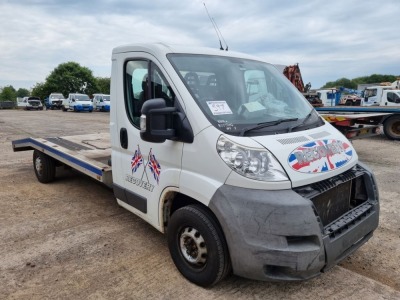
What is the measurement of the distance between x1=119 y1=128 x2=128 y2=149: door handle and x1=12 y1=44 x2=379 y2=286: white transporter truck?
0.01m

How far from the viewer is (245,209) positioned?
2.47 meters

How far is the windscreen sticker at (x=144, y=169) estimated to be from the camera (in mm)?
3207

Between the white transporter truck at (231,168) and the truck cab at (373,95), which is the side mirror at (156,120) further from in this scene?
the truck cab at (373,95)

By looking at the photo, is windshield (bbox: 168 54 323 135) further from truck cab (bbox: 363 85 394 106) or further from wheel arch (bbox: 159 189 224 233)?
truck cab (bbox: 363 85 394 106)

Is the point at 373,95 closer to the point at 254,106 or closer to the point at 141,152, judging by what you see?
the point at 254,106

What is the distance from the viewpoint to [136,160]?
11.4ft

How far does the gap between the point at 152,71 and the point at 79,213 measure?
250cm

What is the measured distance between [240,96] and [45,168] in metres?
4.23

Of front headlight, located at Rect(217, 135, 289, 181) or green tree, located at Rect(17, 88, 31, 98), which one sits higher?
green tree, located at Rect(17, 88, 31, 98)

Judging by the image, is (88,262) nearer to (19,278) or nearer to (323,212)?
(19,278)

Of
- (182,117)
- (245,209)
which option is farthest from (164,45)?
(245,209)

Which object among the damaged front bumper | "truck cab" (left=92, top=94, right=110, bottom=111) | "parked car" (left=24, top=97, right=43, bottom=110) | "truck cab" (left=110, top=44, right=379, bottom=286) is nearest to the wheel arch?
"truck cab" (left=110, top=44, right=379, bottom=286)

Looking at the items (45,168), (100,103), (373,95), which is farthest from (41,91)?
(45,168)

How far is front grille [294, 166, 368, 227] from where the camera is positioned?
8.77 feet
